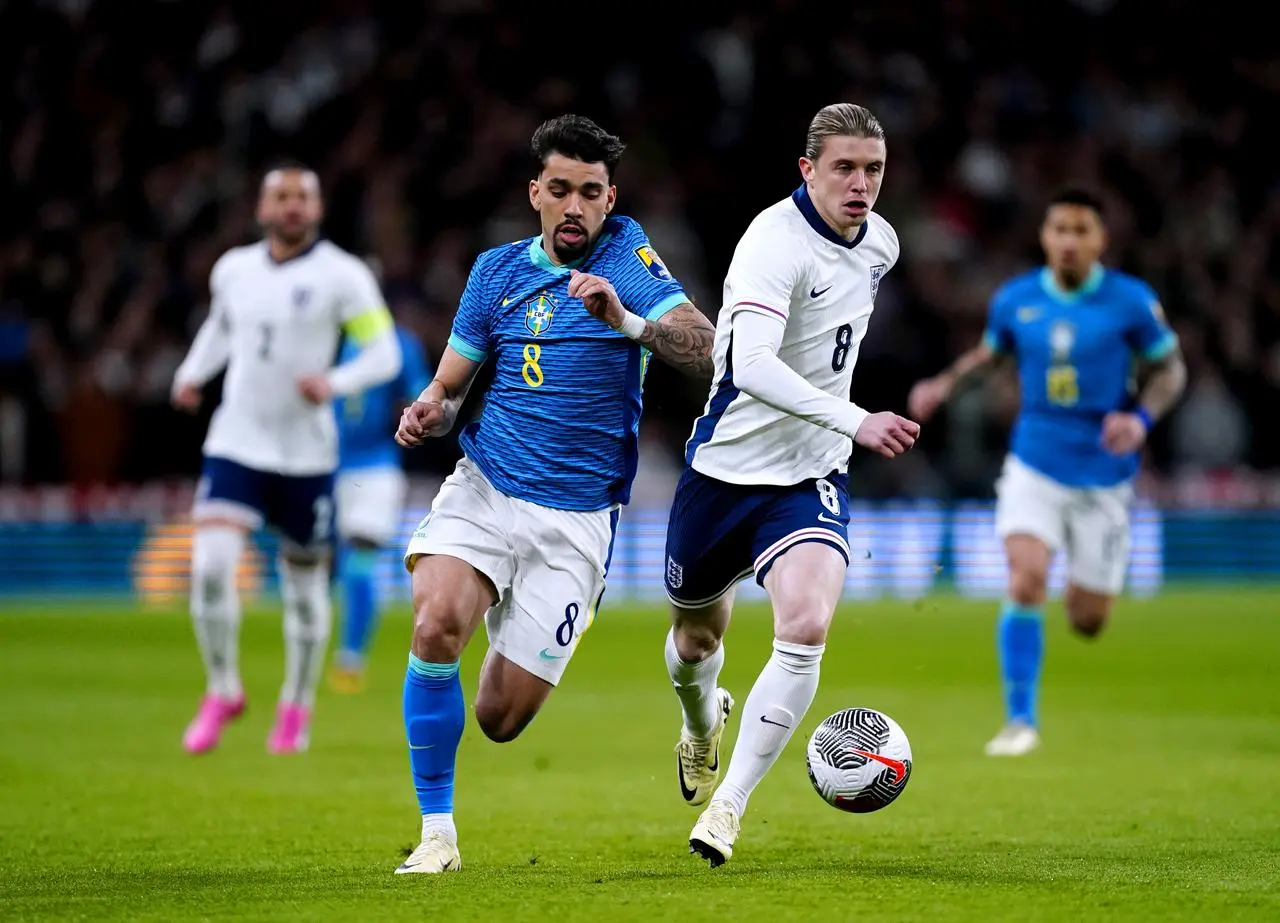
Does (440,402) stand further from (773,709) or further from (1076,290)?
(1076,290)

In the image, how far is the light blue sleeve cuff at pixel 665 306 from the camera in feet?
22.8

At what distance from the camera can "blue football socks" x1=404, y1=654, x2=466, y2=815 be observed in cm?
686

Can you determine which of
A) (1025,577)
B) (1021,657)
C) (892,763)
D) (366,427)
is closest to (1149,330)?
(1025,577)

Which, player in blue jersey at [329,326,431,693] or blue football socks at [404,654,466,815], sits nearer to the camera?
blue football socks at [404,654,466,815]

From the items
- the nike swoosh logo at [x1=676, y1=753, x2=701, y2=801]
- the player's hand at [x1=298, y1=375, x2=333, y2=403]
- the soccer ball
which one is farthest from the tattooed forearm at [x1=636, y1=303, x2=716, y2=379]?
the player's hand at [x1=298, y1=375, x2=333, y2=403]

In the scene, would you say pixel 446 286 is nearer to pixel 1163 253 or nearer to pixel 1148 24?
pixel 1163 253

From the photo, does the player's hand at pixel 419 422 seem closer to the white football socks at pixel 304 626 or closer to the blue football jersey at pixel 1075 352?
the white football socks at pixel 304 626

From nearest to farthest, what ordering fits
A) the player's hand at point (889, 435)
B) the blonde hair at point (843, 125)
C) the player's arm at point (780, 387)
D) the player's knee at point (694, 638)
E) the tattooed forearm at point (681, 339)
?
the player's hand at point (889, 435) → the player's arm at point (780, 387) → the tattooed forearm at point (681, 339) → the blonde hair at point (843, 125) → the player's knee at point (694, 638)

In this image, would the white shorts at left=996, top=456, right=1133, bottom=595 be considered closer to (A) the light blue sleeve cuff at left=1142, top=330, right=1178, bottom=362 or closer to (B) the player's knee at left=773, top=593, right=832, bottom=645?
(A) the light blue sleeve cuff at left=1142, top=330, right=1178, bottom=362

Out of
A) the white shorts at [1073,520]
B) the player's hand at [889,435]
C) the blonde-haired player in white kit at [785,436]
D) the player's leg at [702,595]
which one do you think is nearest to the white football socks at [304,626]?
the player's leg at [702,595]

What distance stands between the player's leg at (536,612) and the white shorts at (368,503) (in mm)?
7829

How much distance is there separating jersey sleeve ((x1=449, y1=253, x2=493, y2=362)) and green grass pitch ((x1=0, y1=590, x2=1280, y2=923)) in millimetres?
1763

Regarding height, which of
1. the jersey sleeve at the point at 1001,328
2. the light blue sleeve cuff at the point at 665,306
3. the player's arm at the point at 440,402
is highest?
the light blue sleeve cuff at the point at 665,306

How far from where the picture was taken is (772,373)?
6719 mm
